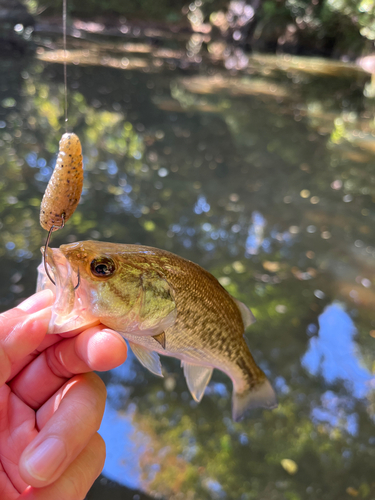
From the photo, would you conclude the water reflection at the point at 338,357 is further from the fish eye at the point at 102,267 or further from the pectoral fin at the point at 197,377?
the fish eye at the point at 102,267

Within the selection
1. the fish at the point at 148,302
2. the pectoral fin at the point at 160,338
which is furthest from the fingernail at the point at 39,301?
the pectoral fin at the point at 160,338

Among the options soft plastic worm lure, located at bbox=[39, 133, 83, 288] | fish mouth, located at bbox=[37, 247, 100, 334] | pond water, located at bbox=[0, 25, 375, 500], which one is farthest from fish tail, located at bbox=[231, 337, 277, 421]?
pond water, located at bbox=[0, 25, 375, 500]

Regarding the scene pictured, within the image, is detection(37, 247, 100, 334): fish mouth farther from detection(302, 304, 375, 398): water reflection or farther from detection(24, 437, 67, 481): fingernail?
detection(302, 304, 375, 398): water reflection

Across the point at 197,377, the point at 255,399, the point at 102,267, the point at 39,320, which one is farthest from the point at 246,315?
the point at 39,320

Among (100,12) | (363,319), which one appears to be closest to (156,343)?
(363,319)

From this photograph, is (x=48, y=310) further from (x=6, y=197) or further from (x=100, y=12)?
(x=100, y=12)
